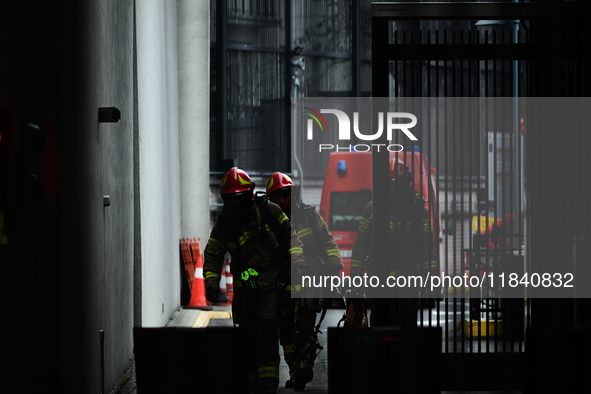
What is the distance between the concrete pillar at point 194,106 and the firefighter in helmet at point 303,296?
840cm

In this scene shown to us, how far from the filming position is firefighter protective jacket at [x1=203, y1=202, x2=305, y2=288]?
7059 millimetres

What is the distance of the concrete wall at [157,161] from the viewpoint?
30.9 feet

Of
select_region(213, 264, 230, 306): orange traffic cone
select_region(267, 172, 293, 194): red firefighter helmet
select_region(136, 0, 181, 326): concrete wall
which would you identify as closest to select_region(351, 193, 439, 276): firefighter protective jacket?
select_region(267, 172, 293, 194): red firefighter helmet

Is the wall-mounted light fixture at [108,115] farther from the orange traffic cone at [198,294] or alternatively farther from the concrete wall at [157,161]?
the orange traffic cone at [198,294]

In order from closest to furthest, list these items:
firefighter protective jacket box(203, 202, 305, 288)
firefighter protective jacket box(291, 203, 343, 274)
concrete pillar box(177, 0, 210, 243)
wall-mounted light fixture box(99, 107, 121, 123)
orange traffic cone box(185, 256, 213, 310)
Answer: wall-mounted light fixture box(99, 107, 121, 123) < firefighter protective jacket box(203, 202, 305, 288) < firefighter protective jacket box(291, 203, 343, 274) < orange traffic cone box(185, 256, 213, 310) < concrete pillar box(177, 0, 210, 243)

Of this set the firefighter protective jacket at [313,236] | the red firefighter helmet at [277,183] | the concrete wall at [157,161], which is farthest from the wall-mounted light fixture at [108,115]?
the concrete wall at [157,161]

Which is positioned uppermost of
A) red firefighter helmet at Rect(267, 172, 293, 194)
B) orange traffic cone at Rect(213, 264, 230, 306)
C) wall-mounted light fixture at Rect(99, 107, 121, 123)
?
wall-mounted light fixture at Rect(99, 107, 121, 123)

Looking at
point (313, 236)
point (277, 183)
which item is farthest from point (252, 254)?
point (277, 183)

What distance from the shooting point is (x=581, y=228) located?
598 cm

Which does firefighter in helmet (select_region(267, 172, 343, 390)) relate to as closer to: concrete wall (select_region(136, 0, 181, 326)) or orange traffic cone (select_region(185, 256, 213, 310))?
concrete wall (select_region(136, 0, 181, 326))

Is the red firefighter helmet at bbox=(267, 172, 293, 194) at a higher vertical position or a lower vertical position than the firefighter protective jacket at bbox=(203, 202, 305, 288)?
higher

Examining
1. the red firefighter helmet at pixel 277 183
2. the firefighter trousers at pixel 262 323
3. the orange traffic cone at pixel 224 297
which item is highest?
the red firefighter helmet at pixel 277 183

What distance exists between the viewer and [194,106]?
17.0 m

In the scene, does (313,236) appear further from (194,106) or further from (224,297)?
(194,106)
